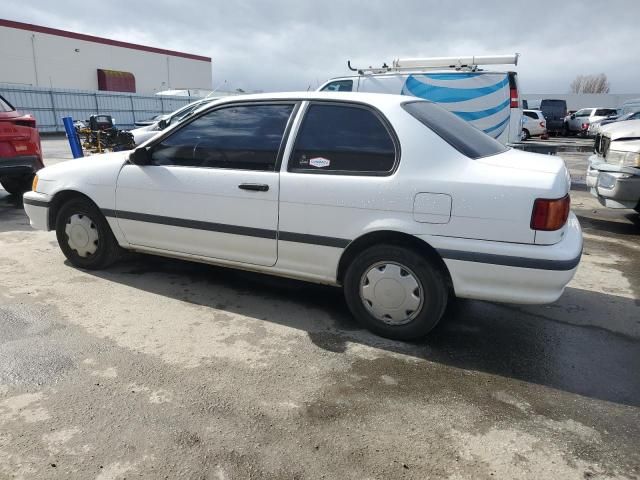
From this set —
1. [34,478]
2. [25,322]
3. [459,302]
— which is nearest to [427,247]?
[459,302]

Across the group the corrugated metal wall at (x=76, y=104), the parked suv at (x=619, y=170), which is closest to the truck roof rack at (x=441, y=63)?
the parked suv at (x=619, y=170)

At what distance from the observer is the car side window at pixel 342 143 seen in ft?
10.4

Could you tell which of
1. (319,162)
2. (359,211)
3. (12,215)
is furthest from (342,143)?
(12,215)

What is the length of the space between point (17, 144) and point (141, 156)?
13.5 ft

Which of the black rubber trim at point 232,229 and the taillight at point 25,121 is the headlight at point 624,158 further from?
the taillight at point 25,121

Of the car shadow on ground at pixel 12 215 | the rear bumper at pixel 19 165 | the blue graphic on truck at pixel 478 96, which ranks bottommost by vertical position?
the car shadow on ground at pixel 12 215

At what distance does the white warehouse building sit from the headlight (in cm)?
3760

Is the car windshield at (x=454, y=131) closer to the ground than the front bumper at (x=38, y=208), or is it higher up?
higher up

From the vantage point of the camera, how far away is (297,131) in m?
3.41

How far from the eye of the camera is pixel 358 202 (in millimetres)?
3146

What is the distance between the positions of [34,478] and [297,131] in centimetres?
248

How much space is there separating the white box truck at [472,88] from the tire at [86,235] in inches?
277

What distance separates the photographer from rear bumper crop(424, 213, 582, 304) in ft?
9.27

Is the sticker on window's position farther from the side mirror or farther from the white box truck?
the white box truck
